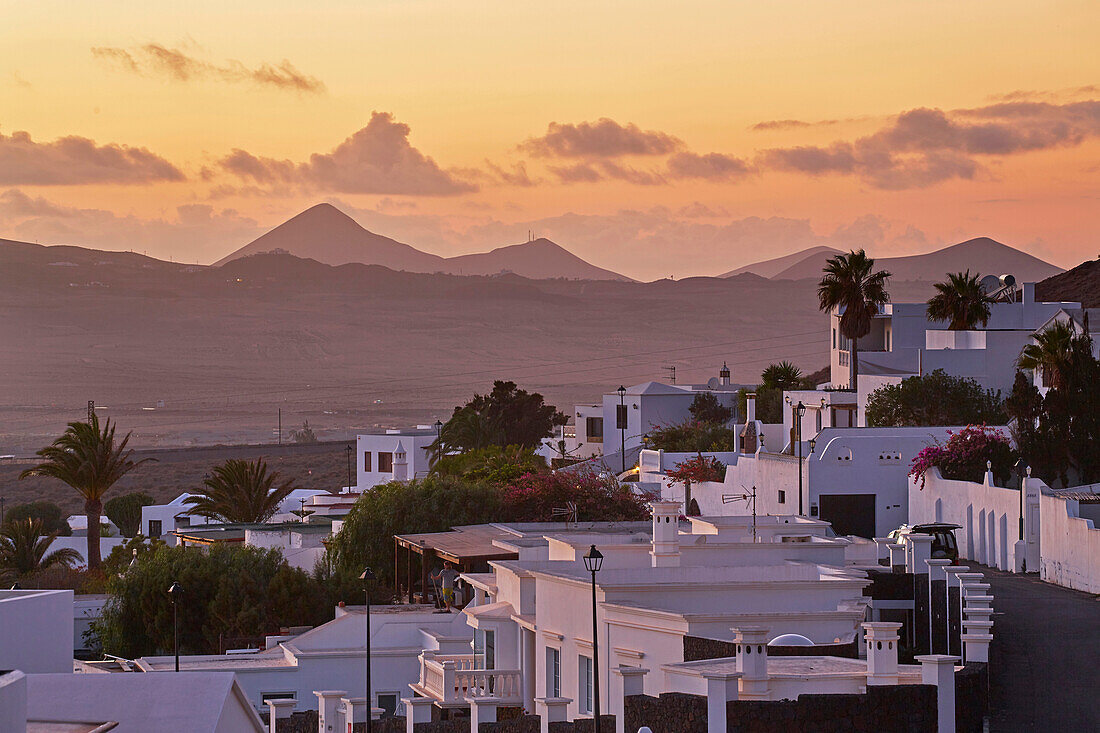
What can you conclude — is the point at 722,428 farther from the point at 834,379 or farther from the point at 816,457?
the point at 816,457

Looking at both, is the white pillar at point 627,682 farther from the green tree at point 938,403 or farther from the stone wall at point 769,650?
the green tree at point 938,403

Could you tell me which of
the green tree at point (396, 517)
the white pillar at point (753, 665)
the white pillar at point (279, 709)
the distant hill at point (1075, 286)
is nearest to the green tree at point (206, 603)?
the green tree at point (396, 517)

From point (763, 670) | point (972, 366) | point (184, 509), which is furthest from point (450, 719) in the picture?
point (184, 509)

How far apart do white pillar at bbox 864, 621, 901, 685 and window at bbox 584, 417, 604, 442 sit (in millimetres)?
74023

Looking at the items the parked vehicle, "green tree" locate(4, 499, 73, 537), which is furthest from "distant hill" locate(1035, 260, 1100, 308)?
the parked vehicle

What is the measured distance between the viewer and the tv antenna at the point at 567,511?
160 ft

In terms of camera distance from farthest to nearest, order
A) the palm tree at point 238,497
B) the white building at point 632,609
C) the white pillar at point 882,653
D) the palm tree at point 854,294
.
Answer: the palm tree at point 238,497 < the palm tree at point 854,294 < the white building at point 632,609 < the white pillar at point 882,653

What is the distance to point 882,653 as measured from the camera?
20359mm

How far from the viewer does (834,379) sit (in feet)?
230

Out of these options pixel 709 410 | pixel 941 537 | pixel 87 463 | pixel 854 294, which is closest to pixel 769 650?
pixel 941 537

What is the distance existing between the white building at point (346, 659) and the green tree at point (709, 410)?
51328 millimetres

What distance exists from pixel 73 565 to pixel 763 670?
53.6m

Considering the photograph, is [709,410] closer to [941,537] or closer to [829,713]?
[941,537]

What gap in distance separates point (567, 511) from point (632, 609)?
24520mm
